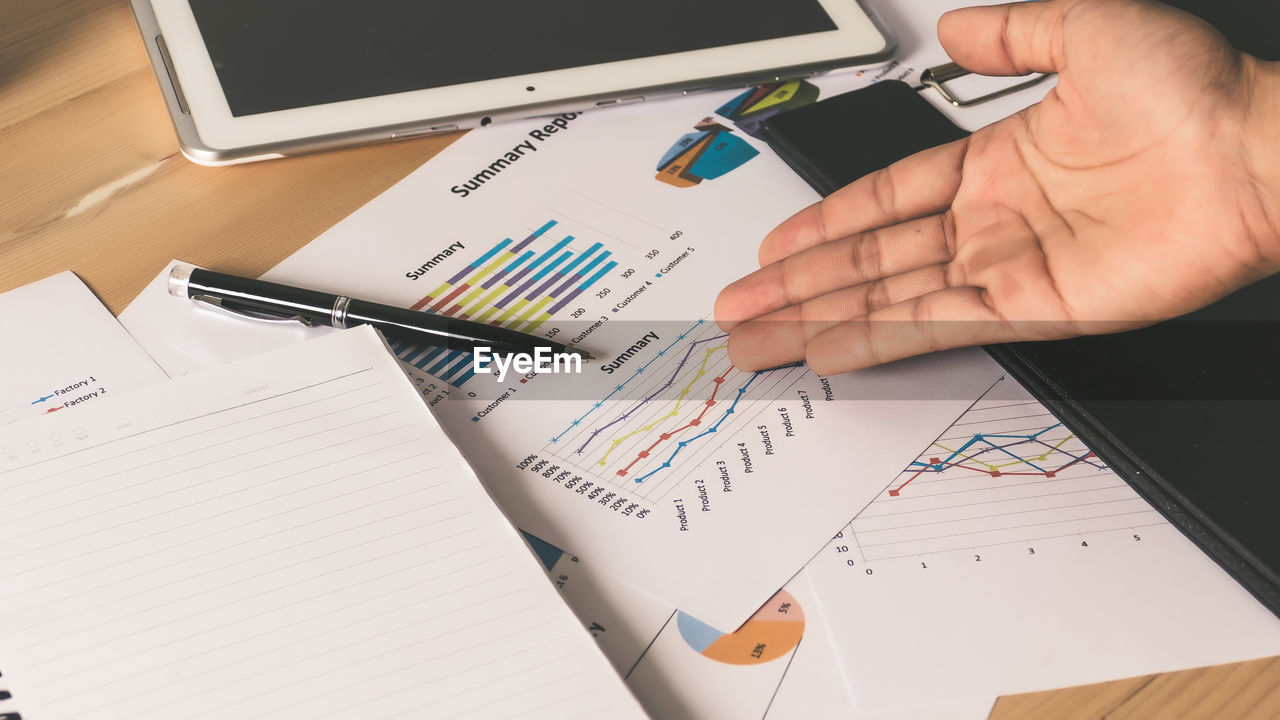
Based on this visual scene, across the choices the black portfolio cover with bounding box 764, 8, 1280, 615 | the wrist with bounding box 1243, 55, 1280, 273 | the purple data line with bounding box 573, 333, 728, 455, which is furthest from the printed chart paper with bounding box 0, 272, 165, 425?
the wrist with bounding box 1243, 55, 1280, 273

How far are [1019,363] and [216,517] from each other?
556 mm

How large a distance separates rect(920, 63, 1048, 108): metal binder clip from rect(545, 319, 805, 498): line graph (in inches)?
13.8


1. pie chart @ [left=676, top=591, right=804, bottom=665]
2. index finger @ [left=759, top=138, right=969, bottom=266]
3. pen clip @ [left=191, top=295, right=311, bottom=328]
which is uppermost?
pen clip @ [left=191, top=295, right=311, bottom=328]

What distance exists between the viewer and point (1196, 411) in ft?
1.97

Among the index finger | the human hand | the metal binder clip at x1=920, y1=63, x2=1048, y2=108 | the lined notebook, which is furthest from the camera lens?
the metal binder clip at x1=920, y1=63, x2=1048, y2=108

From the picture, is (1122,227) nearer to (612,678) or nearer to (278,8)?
(612,678)

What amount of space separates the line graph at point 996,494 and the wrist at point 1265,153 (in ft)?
0.58

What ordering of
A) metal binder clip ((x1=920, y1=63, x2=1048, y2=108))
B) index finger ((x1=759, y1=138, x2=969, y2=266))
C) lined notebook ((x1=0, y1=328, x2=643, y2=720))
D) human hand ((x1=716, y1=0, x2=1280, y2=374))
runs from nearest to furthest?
lined notebook ((x1=0, y1=328, x2=643, y2=720)) < human hand ((x1=716, y1=0, x2=1280, y2=374)) < index finger ((x1=759, y1=138, x2=969, y2=266)) < metal binder clip ((x1=920, y1=63, x2=1048, y2=108))

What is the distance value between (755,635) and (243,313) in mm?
452

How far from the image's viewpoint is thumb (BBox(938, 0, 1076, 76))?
0.69m

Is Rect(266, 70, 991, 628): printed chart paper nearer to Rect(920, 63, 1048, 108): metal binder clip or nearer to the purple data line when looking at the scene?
the purple data line

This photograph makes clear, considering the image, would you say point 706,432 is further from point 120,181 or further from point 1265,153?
point 120,181

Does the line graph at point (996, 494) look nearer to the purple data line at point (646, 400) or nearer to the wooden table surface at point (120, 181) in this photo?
the purple data line at point (646, 400)

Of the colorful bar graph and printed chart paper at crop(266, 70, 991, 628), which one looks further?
the colorful bar graph
